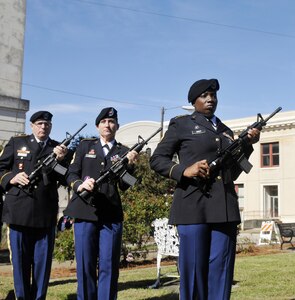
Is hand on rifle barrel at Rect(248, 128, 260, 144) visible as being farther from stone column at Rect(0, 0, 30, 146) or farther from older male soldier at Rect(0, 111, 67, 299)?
stone column at Rect(0, 0, 30, 146)

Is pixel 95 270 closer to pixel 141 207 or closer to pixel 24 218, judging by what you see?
pixel 24 218

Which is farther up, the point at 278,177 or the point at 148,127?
the point at 148,127

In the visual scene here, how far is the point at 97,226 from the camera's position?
16.2 ft

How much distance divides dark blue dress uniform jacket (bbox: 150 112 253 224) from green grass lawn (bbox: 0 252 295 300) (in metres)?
3.14

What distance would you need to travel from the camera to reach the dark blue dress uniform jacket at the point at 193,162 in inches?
153

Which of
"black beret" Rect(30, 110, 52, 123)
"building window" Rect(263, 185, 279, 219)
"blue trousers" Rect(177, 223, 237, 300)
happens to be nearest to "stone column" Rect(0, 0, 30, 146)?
"black beret" Rect(30, 110, 52, 123)

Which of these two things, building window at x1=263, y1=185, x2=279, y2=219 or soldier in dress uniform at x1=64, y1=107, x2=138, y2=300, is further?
building window at x1=263, y1=185, x2=279, y2=219

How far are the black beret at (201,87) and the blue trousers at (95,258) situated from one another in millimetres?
1559

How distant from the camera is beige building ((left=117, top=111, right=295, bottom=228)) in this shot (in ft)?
138

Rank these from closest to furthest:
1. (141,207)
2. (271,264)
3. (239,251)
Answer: (271,264) < (141,207) < (239,251)

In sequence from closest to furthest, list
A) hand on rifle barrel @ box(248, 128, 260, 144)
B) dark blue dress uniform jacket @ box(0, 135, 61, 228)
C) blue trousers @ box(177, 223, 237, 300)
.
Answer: blue trousers @ box(177, 223, 237, 300), hand on rifle barrel @ box(248, 128, 260, 144), dark blue dress uniform jacket @ box(0, 135, 61, 228)

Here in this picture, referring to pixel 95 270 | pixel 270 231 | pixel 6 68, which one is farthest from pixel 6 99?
pixel 270 231

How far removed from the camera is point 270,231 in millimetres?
20516

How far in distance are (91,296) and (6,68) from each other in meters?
10.1
